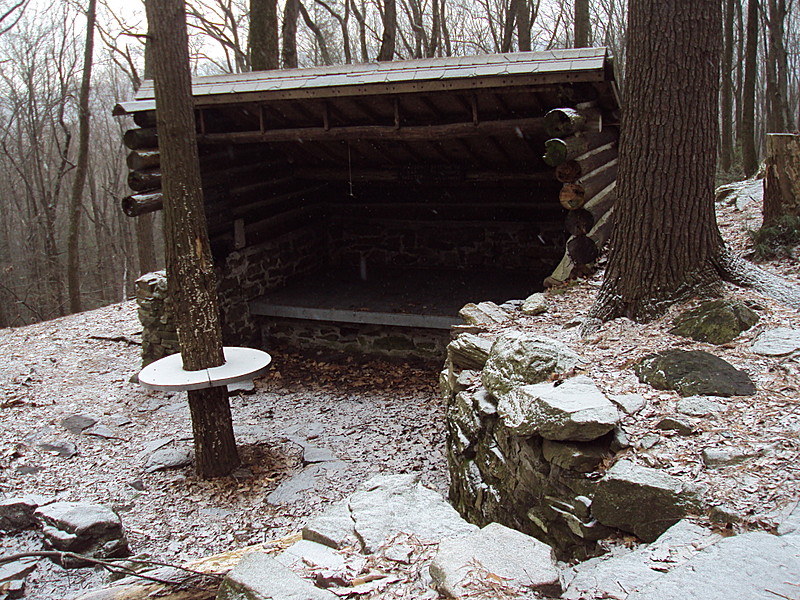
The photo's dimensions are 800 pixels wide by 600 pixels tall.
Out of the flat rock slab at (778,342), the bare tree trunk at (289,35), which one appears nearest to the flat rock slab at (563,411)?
the flat rock slab at (778,342)

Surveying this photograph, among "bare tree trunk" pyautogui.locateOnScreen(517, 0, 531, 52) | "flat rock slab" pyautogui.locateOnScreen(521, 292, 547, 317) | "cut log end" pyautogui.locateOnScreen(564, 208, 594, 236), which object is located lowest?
"flat rock slab" pyautogui.locateOnScreen(521, 292, 547, 317)

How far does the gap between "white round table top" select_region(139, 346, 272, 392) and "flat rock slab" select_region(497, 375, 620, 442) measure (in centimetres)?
243

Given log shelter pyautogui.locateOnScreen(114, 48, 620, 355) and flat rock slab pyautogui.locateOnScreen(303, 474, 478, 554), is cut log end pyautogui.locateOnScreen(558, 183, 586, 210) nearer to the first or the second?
log shelter pyautogui.locateOnScreen(114, 48, 620, 355)

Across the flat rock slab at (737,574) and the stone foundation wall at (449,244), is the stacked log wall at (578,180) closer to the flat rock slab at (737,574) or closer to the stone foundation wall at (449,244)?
the stone foundation wall at (449,244)

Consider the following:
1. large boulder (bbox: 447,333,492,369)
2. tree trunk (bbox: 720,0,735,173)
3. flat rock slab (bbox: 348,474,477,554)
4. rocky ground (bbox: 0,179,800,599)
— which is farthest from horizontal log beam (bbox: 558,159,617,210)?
tree trunk (bbox: 720,0,735,173)

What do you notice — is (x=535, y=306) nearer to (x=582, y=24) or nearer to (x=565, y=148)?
(x=565, y=148)

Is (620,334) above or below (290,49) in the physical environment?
below

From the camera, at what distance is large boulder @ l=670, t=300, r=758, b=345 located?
405cm

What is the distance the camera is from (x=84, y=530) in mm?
4125

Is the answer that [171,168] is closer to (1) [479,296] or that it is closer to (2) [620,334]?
(2) [620,334]

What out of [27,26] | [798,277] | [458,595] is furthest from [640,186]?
[27,26]

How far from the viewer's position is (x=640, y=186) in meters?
4.64

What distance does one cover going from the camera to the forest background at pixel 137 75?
13.5 metres

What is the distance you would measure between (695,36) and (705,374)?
2.47m
